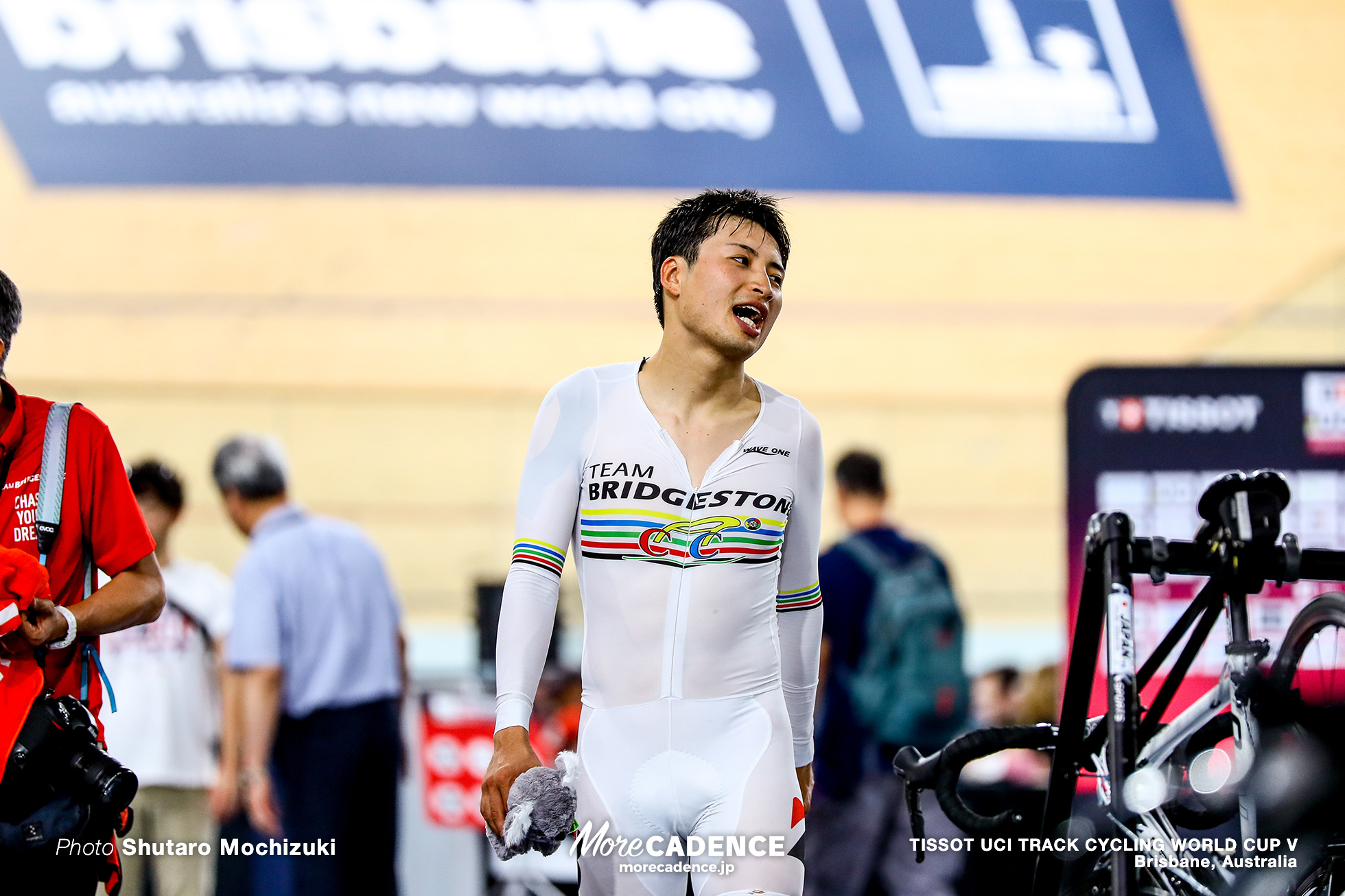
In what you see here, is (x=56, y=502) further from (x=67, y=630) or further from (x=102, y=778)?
(x=102, y=778)

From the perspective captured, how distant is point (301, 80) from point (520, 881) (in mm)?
6094

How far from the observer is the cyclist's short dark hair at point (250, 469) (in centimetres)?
552

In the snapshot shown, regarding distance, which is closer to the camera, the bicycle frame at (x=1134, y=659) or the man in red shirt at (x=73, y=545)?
the bicycle frame at (x=1134, y=659)

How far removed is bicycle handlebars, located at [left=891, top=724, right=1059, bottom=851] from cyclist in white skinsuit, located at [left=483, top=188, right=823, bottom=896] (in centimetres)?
34

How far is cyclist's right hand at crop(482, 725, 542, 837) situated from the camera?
251 cm

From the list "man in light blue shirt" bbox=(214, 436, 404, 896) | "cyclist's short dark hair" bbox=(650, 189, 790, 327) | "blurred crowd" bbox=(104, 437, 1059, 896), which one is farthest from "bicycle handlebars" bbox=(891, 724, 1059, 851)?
"man in light blue shirt" bbox=(214, 436, 404, 896)

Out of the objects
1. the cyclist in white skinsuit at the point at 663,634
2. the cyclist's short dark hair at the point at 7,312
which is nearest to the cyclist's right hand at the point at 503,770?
the cyclist in white skinsuit at the point at 663,634

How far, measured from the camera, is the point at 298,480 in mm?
9570

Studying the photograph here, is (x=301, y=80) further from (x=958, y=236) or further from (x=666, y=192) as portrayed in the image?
(x=958, y=236)

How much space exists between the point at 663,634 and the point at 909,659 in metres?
3.04

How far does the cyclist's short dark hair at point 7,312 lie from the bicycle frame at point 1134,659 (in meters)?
2.15

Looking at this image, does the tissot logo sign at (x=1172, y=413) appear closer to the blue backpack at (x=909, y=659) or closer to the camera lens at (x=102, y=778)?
the blue backpack at (x=909, y=659)

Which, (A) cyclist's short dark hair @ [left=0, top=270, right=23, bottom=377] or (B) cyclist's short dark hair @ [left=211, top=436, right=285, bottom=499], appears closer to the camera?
(A) cyclist's short dark hair @ [left=0, top=270, right=23, bottom=377]

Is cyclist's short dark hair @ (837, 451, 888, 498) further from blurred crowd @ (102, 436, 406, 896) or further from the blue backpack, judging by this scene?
blurred crowd @ (102, 436, 406, 896)
